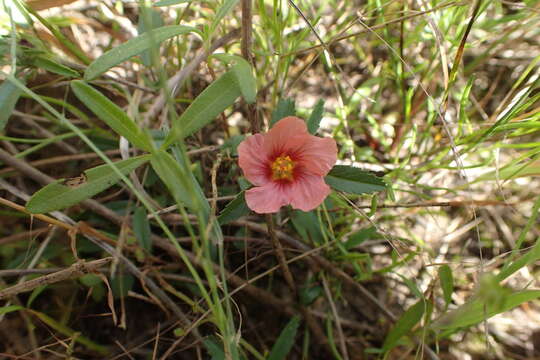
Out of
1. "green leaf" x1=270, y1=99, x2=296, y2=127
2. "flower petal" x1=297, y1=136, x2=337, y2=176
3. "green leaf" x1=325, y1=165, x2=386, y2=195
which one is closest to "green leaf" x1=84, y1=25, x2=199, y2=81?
"green leaf" x1=270, y1=99, x2=296, y2=127

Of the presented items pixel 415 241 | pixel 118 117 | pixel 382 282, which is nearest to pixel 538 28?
pixel 415 241

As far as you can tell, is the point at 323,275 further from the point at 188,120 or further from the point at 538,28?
the point at 538,28

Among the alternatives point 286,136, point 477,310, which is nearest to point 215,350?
point 286,136

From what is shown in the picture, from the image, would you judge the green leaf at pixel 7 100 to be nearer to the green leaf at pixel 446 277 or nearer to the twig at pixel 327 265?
the twig at pixel 327 265

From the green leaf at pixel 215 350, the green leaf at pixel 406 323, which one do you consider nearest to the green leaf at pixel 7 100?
the green leaf at pixel 215 350

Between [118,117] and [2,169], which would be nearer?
[118,117]

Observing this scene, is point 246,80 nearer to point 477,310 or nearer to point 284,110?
point 284,110

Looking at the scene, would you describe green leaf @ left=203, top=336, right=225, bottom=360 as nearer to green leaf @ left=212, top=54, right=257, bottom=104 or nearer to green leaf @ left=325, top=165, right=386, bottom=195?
green leaf @ left=325, top=165, right=386, bottom=195
